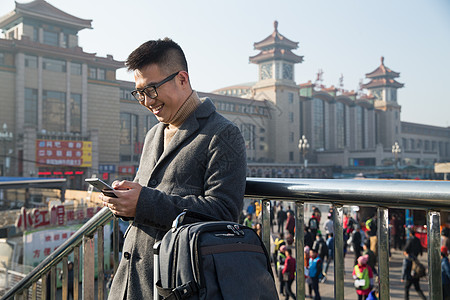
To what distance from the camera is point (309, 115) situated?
54.0 meters

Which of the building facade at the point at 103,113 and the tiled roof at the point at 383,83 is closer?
the building facade at the point at 103,113

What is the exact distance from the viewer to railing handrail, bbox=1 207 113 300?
7.06ft

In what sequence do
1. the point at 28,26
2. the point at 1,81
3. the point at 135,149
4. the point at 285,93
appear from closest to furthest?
the point at 1,81 < the point at 28,26 < the point at 135,149 < the point at 285,93

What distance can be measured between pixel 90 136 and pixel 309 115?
1274 inches

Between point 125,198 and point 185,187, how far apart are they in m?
0.23

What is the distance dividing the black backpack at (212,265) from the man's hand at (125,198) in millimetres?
204

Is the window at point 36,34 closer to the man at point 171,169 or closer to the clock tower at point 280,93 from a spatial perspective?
the clock tower at point 280,93

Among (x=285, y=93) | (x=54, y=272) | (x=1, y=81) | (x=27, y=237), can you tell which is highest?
(x=285, y=93)

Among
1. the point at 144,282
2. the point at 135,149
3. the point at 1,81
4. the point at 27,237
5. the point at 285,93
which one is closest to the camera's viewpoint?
the point at 144,282

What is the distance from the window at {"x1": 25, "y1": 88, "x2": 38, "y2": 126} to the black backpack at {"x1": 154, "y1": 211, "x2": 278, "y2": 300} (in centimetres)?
2953

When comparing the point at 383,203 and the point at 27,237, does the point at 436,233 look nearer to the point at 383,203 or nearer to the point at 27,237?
the point at 383,203

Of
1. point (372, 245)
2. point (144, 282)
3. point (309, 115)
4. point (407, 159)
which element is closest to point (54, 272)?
point (144, 282)

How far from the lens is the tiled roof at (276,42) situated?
180 ft

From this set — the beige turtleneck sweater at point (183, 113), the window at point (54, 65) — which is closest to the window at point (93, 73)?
the window at point (54, 65)
